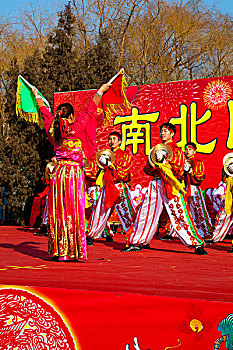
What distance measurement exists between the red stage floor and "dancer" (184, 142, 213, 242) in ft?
6.96

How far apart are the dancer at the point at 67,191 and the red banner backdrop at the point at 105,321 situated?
1395mm

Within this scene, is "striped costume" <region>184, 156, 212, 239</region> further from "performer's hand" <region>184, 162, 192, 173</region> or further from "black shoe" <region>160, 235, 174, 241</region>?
"black shoe" <region>160, 235, 174, 241</region>

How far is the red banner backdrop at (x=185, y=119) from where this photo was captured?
24.2ft

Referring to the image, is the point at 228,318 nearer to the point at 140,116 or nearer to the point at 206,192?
the point at 206,192

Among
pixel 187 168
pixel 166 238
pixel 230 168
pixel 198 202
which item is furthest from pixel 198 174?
pixel 230 168

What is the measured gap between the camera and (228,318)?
2.05 metres

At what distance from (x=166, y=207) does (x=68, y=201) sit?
52.9 inches

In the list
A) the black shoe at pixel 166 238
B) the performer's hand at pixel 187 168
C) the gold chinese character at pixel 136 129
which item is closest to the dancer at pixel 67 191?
the performer's hand at pixel 187 168

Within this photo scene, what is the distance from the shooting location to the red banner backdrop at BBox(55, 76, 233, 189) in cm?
736

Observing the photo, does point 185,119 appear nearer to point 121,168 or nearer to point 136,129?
point 136,129

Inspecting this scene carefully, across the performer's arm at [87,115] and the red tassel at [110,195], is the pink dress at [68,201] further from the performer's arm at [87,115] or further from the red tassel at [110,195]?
the red tassel at [110,195]

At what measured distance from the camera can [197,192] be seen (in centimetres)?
691

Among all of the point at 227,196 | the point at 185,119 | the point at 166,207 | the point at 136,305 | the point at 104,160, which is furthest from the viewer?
the point at 185,119

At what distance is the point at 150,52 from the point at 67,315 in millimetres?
10615
